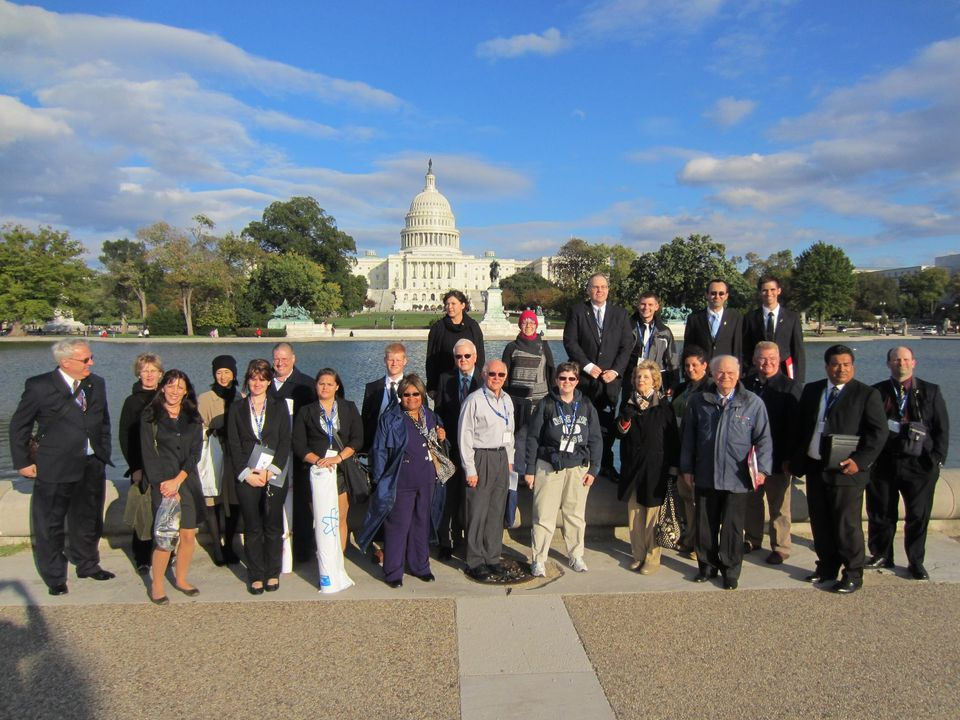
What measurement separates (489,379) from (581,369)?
1489 mm

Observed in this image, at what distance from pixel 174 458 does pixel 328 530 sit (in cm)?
125

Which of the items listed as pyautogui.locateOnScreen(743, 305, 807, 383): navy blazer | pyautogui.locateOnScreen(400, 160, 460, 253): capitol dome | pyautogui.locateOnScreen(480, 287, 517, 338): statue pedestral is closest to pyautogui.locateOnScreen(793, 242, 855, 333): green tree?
pyautogui.locateOnScreen(480, 287, 517, 338): statue pedestral

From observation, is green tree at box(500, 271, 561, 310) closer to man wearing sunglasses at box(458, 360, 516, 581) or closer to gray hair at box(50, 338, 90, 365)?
man wearing sunglasses at box(458, 360, 516, 581)

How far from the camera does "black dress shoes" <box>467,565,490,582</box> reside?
5.25 metres

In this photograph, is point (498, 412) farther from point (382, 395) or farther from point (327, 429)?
point (327, 429)

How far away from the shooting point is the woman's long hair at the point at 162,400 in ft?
16.2

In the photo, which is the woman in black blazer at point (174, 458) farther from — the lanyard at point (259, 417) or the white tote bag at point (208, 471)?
the lanyard at point (259, 417)

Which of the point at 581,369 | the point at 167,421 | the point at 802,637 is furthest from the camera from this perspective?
the point at 581,369

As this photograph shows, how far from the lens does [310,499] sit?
18.1 ft

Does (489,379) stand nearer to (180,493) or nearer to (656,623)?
(656,623)

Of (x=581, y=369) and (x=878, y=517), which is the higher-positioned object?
(x=581, y=369)

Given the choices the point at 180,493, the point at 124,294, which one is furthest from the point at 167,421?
the point at 124,294

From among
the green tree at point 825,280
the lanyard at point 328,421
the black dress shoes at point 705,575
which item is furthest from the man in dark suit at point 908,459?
the green tree at point 825,280

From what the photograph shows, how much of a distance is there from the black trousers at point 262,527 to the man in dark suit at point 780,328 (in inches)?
185
